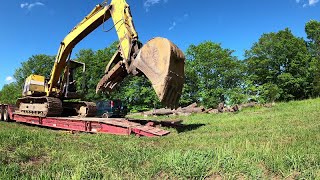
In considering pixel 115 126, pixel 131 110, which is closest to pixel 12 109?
pixel 115 126

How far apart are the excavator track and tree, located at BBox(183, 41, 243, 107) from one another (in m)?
31.0

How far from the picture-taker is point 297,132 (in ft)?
30.2

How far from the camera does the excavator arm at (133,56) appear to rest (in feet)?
34.7

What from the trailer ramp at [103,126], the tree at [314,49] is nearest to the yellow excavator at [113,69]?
the trailer ramp at [103,126]

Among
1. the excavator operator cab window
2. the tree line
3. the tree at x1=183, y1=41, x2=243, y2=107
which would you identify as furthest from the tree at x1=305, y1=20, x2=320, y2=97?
the excavator operator cab window

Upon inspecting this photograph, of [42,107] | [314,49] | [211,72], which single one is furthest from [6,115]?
[314,49]

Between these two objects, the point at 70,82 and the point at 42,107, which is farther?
the point at 70,82

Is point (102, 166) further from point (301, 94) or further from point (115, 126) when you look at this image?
point (301, 94)

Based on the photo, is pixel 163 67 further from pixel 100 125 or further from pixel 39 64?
pixel 39 64

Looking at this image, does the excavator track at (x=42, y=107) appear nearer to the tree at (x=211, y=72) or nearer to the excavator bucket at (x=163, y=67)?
the excavator bucket at (x=163, y=67)

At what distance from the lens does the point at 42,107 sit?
16.6 m

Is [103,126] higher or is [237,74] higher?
[237,74]

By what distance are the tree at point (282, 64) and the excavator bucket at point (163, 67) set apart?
37.9 meters

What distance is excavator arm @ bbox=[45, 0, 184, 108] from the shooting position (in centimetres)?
1059
